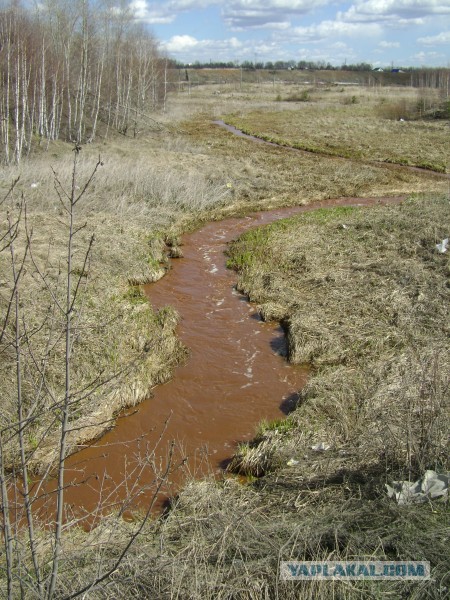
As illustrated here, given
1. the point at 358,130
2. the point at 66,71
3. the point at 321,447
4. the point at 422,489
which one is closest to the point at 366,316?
the point at 321,447

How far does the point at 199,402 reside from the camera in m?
7.22

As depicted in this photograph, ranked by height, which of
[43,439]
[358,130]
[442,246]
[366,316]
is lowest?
[366,316]

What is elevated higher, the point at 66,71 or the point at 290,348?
the point at 66,71

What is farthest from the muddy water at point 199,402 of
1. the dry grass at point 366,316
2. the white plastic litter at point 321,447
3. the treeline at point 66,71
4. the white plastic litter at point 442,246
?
the treeline at point 66,71

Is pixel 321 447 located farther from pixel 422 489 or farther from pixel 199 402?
pixel 199 402

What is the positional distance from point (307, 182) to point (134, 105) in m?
19.7

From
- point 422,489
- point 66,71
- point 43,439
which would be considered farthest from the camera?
point 66,71

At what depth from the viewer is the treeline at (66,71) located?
18844mm

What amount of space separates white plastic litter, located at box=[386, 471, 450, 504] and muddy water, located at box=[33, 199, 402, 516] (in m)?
1.57

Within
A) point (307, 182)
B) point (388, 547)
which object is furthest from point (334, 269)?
point (307, 182)

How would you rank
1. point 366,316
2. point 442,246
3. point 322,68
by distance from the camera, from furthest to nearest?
point 322,68 → point 442,246 → point 366,316

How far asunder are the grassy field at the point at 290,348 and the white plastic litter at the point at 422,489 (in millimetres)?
103

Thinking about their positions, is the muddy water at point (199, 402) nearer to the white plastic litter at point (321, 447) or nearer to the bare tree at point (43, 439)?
the bare tree at point (43, 439)

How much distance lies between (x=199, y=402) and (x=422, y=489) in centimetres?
366
